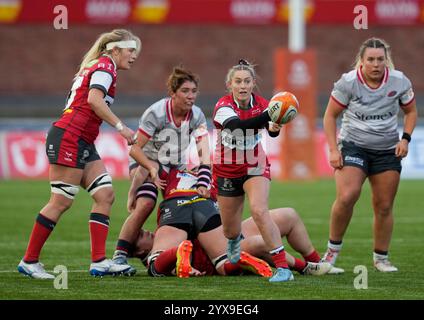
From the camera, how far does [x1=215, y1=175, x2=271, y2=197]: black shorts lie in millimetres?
8867

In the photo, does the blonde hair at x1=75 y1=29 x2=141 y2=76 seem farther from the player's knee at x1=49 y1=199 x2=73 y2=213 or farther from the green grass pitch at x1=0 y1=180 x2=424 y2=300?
the green grass pitch at x1=0 y1=180 x2=424 y2=300

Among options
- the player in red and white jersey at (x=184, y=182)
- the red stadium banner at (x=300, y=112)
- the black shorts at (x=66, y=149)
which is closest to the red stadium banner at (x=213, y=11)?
the red stadium banner at (x=300, y=112)

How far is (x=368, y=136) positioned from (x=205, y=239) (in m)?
1.70

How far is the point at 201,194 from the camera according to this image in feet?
31.4

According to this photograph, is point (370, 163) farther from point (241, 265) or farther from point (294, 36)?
point (294, 36)

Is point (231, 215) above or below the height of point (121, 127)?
below

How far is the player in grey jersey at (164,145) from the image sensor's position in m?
9.61

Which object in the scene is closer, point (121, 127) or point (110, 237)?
point (121, 127)

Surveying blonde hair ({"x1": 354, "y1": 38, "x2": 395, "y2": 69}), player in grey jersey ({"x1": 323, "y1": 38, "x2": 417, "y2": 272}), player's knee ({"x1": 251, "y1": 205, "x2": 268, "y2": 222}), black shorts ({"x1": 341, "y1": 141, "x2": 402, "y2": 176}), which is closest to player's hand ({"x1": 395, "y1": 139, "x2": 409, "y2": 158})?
player in grey jersey ({"x1": 323, "y1": 38, "x2": 417, "y2": 272})

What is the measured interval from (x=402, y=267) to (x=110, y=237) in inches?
168

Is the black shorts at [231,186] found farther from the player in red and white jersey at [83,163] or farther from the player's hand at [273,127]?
the player in red and white jersey at [83,163]

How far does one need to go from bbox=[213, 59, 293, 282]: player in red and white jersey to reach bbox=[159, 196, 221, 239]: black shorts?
18.3 inches

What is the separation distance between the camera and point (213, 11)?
29.2 meters

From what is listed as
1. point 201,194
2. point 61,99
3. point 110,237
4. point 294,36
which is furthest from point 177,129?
point 61,99
